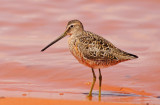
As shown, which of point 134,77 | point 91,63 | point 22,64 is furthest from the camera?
point 22,64

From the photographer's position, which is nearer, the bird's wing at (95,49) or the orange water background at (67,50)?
the bird's wing at (95,49)

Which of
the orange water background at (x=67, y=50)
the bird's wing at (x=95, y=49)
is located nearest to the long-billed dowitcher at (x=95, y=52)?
the bird's wing at (x=95, y=49)

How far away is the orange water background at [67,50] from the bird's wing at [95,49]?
2.01 ft

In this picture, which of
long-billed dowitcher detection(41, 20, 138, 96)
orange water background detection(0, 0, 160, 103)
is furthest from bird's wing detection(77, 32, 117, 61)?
orange water background detection(0, 0, 160, 103)

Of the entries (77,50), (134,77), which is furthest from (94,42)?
(134,77)

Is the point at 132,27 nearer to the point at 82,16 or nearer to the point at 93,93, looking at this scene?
the point at 82,16

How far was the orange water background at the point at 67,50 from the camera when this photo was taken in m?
9.31

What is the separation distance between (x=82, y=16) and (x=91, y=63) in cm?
538

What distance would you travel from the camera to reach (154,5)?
554 inches

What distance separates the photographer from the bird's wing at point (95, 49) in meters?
8.66

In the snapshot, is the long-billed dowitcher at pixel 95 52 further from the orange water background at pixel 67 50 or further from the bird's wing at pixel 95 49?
the orange water background at pixel 67 50

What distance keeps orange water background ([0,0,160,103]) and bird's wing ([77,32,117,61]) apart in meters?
0.61

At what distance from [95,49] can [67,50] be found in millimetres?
3343

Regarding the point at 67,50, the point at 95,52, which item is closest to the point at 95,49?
the point at 95,52
